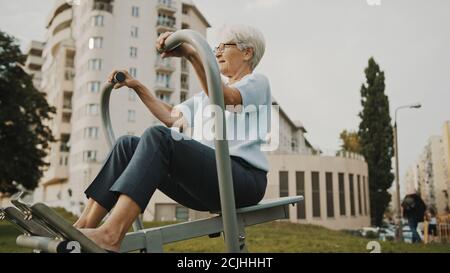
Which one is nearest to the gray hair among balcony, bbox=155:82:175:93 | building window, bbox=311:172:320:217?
building window, bbox=311:172:320:217

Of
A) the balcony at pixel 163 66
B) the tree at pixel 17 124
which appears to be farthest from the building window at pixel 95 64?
the tree at pixel 17 124

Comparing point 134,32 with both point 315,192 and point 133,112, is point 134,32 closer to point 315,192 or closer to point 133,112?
point 133,112

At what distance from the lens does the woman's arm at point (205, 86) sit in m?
0.91

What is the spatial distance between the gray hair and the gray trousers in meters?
0.33

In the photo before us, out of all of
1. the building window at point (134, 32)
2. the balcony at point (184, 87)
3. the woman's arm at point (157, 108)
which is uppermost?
the building window at point (134, 32)

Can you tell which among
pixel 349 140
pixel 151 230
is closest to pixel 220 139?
pixel 151 230

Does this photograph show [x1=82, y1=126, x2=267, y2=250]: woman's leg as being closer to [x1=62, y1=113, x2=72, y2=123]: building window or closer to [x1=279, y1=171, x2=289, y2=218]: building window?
[x1=279, y1=171, x2=289, y2=218]: building window

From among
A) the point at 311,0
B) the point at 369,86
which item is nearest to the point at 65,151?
the point at 369,86

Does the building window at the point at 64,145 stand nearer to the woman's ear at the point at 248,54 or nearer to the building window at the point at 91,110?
the building window at the point at 91,110

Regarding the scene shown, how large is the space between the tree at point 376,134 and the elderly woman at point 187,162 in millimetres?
20317

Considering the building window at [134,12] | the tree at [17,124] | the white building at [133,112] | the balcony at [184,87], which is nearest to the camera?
the tree at [17,124]

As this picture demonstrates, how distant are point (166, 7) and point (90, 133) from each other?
7496mm

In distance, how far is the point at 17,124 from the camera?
9.34m
